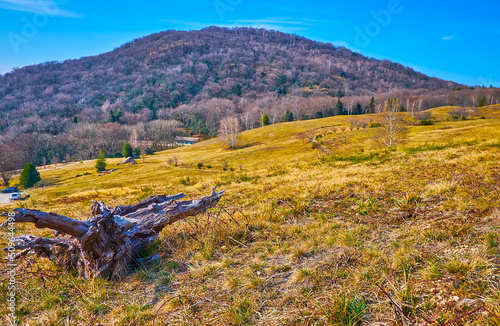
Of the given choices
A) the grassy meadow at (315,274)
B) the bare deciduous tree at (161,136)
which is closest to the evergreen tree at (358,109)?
the bare deciduous tree at (161,136)

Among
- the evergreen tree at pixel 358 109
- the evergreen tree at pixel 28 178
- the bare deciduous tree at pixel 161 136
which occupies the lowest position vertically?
the evergreen tree at pixel 28 178

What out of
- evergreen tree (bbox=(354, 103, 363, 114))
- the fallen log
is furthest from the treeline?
the fallen log

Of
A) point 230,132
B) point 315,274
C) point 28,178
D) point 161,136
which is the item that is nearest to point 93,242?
point 315,274

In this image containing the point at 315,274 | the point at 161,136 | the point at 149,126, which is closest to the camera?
the point at 315,274

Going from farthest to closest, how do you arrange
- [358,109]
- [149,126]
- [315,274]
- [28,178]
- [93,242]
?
[358,109]
[149,126]
[28,178]
[93,242]
[315,274]

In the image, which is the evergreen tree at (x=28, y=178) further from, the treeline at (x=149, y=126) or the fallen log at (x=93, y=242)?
the fallen log at (x=93, y=242)

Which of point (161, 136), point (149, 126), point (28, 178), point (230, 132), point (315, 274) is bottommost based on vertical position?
point (28, 178)

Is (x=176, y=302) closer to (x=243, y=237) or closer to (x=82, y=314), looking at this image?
(x=82, y=314)

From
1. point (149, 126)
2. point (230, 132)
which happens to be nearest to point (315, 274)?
point (230, 132)

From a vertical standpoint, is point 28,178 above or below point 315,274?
below

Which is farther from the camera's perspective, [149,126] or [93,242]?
[149,126]

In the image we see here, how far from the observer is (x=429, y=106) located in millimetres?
157625

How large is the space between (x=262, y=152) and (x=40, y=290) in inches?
2727

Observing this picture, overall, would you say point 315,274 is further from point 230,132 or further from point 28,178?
point 28,178
